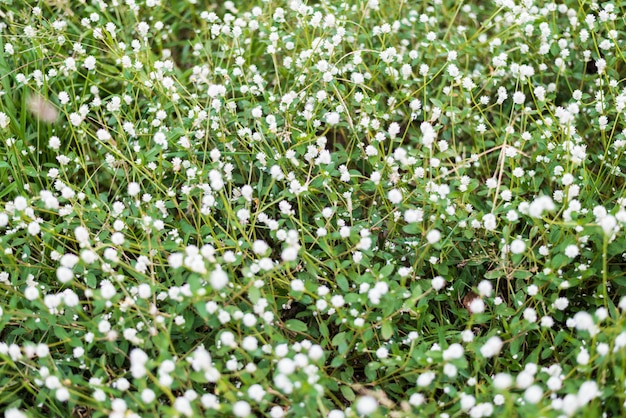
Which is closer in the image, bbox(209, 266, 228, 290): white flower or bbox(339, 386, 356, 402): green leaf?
bbox(209, 266, 228, 290): white flower

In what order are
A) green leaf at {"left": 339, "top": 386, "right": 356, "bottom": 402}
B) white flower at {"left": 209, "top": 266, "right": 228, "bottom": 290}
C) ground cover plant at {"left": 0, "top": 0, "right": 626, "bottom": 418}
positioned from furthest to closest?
green leaf at {"left": 339, "top": 386, "right": 356, "bottom": 402} → ground cover plant at {"left": 0, "top": 0, "right": 626, "bottom": 418} → white flower at {"left": 209, "top": 266, "right": 228, "bottom": 290}

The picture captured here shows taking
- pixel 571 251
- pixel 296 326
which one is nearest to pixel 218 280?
pixel 296 326

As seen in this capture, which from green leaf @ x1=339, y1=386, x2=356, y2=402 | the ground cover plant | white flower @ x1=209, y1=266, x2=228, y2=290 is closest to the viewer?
white flower @ x1=209, y1=266, x2=228, y2=290

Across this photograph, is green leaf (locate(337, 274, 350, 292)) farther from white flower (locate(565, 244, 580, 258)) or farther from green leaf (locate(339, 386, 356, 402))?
white flower (locate(565, 244, 580, 258))

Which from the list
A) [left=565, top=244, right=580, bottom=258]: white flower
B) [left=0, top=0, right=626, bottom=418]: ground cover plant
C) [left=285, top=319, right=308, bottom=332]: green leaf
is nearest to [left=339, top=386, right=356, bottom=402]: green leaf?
[left=0, top=0, right=626, bottom=418]: ground cover plant

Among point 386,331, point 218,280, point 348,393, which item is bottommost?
point 348,393

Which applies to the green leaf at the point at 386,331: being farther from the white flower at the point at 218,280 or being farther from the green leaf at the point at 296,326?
the white flower at the point at 218,280

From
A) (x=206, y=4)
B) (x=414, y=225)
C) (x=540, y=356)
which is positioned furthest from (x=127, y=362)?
(x=206, y=4)

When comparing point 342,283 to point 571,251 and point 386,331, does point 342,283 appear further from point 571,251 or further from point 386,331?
point 571,251

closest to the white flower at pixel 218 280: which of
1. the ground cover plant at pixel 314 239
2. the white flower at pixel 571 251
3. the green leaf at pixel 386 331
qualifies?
the ground cover plant at pixel 314 239
